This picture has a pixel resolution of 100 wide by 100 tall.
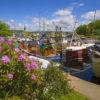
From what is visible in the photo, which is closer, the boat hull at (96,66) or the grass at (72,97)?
the grass at (72,97)

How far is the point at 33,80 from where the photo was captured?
26.7ft

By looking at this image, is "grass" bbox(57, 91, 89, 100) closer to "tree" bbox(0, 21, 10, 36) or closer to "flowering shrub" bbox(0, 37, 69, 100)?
"flowering shrub" bbox(0, 37, 69, 100)

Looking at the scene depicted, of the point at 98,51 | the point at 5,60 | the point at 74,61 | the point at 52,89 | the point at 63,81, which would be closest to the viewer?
the point at 5,60

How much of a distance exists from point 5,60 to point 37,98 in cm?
183

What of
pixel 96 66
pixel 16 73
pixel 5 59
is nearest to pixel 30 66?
pixel 16 73

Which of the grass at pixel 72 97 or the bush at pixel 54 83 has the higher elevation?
the bush at pixel 54 83

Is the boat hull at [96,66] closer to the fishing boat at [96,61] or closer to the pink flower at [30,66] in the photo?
the fishing boat at [96,61]

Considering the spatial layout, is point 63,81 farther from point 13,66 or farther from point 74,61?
point 74,61

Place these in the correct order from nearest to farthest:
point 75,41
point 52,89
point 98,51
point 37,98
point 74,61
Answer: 1. point 37,98
2. point 52,89
3. point 98,51
4. point 74,61
5. point 75,41

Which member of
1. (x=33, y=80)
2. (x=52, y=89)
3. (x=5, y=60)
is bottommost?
(x=52, y=89)

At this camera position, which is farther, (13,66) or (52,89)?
(52,89)

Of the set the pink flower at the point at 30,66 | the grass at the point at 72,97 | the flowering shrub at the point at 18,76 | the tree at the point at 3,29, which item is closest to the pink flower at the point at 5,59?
the flowering shrub at the point at 18,76

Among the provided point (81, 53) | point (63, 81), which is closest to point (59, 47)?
point (81, 53)

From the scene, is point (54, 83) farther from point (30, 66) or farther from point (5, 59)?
point (5, 59)
